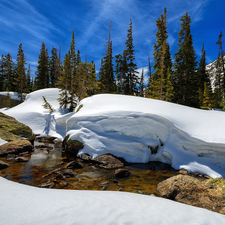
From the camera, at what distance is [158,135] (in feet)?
26.2

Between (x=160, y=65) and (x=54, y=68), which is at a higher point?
(x=54, y=68)

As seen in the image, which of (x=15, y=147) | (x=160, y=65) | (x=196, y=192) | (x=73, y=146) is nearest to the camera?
(x=196, y=192)

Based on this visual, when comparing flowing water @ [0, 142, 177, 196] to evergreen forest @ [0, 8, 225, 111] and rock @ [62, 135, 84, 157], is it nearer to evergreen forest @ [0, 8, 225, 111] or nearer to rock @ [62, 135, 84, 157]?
rock @ [62, 135, 84, 157]

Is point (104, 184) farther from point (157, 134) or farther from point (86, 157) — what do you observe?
point (157, 134)

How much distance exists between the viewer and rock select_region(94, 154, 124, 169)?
692cm

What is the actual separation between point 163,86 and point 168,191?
17.0 meters

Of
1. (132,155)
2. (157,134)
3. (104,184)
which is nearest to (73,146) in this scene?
(132,155)

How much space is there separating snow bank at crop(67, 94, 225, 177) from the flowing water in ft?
2.95

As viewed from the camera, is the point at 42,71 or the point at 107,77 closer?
the point at 107,77

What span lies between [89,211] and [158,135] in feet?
22.1

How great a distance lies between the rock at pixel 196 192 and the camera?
3.78m

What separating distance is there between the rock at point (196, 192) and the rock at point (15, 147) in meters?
8.99

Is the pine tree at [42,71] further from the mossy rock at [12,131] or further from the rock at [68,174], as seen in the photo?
the rock at [68,174]

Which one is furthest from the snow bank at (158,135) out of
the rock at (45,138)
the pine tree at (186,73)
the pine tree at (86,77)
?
the pine tree at (186,73)
